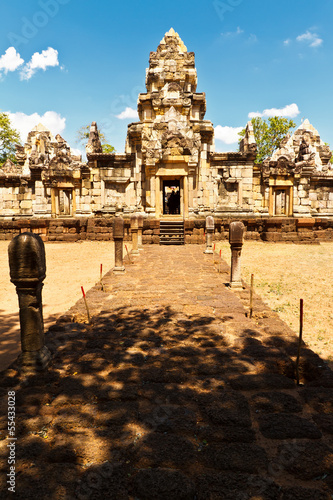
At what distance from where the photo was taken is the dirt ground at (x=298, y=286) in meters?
4.32

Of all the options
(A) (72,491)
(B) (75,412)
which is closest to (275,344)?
(B) (75,412)

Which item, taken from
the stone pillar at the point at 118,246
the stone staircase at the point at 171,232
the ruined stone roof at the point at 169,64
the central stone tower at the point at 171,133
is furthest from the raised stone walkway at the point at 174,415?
the ruined stone roof at the point at 169,64

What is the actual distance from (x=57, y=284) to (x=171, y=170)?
10130mm

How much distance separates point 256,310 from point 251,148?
14.7 metres

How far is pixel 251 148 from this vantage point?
17234 mm

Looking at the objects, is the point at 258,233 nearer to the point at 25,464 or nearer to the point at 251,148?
the point at 251,148

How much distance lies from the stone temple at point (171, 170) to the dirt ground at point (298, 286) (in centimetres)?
532

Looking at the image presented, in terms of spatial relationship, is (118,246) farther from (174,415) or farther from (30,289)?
(174,415)

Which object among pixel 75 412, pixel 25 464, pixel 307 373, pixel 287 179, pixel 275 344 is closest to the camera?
pixel 25 464

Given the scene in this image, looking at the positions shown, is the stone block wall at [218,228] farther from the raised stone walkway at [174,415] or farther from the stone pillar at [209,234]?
the raised stone walkway at [174,415]

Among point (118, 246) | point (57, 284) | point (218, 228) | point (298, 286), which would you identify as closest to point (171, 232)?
point (218, 228)

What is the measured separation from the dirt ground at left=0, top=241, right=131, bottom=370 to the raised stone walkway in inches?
33.6

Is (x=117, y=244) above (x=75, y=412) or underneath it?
above

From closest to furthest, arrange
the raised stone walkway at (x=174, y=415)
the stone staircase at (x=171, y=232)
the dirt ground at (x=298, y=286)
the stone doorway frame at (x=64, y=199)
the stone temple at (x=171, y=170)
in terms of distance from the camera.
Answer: the raised stone walkway at (x=174, y=415) < the dirt ground at (x=298, y=286) < the stone staircase at (x=171, y=232) < the stone temple at (x=171, y=170) < the stone doorway frame at (x=64, y=199)
